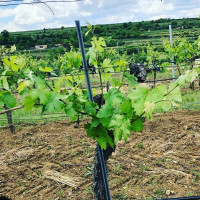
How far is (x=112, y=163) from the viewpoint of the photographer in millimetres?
4371

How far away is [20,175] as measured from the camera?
14.3 ft

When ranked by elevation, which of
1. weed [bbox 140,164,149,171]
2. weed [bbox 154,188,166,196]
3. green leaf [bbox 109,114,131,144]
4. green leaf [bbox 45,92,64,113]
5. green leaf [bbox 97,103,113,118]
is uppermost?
green leaf [bbox 45,92,64,113]

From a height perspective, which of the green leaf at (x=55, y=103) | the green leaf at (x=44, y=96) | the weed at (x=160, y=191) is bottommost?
the weed at (x=160, y=191)

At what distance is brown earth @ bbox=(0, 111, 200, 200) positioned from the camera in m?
3.69

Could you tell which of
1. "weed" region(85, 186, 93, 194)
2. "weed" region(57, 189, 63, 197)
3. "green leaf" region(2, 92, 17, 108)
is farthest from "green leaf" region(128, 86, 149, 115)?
"weed" region(57, 189, 63, 197)

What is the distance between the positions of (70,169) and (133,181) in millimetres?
1246

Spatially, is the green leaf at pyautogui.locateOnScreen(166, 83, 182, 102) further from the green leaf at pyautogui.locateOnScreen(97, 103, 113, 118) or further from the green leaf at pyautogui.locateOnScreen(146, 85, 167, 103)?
the green leaf at pyautogui.locateOnScreen(97, 103, 113, 118)

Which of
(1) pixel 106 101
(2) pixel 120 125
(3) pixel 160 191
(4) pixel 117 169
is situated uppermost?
(1) pixel 106 101

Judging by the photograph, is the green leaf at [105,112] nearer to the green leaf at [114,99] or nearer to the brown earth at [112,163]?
the green leaf at [114,99]

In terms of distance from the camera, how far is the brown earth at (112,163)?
3693 millimetres

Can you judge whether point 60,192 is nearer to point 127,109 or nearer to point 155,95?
point 127,109

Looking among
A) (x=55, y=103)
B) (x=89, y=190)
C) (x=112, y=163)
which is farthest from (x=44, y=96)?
(x=112, y=163)

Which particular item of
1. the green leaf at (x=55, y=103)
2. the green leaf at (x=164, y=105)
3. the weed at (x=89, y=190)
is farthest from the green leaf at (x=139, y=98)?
the weed at (x=89, y=190)

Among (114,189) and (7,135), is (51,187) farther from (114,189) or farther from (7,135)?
(7,135)
